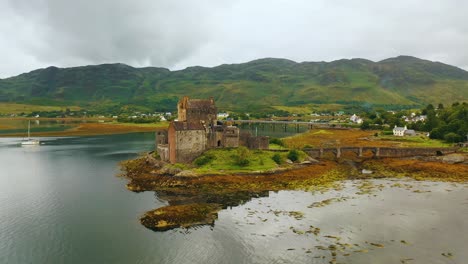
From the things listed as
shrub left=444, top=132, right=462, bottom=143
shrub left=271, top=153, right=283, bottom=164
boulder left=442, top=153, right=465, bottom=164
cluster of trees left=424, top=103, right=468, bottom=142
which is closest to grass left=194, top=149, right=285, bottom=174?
shrub left=271, top=153, right=283, bottom=164

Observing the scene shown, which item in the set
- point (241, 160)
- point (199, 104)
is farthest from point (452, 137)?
point (199, 104)

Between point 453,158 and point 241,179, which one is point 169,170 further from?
point 453,158

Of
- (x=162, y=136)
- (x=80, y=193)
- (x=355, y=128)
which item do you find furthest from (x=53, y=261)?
(x=355, y=128)

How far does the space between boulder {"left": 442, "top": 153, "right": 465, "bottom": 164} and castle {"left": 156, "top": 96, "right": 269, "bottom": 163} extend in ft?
118

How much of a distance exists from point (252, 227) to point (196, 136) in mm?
29048

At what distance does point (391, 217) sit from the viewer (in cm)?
3791

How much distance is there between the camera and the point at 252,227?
35656 millimetres

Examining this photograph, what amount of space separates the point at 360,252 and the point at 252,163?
104 feet

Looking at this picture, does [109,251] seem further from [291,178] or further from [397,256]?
[291,178]

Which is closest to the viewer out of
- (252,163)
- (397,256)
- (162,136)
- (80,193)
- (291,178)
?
(397,256)

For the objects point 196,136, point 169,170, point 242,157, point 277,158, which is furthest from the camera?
point 277,158

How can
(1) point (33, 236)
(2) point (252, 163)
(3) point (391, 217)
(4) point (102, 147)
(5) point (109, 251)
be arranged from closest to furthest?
(5) point (109, 251)
(1) point (33, 236)
(3) point (391, 217)
(2) point (252, 163)
(4) point (102, 147)

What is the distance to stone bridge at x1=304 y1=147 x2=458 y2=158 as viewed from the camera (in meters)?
71.8

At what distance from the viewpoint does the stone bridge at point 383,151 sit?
71812 millimetres
